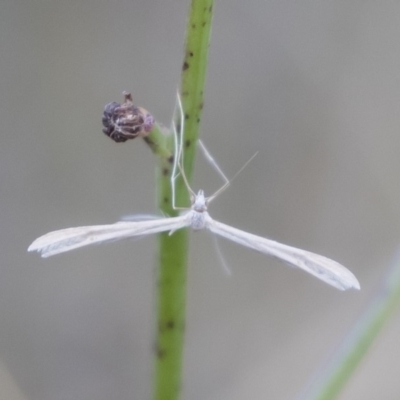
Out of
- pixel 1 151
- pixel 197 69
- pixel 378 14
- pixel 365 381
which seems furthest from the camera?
pixel 1 151

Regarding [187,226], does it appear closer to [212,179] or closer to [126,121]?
[126,121]

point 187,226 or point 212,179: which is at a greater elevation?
Answer: point 212,179

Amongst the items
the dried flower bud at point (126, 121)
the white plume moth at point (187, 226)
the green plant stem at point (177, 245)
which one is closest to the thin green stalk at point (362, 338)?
the white plume moth at point (187, 226)

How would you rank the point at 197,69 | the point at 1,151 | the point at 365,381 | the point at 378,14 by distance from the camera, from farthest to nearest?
1. the point at 1,151
2. the point at 378,14
3. the point at 365,381
4. the point at 197,69

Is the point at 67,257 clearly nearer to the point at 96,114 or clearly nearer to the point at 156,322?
the point at 96,114

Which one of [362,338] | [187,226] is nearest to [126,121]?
[187,226]

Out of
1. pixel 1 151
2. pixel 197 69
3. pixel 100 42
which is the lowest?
pixel 197 69

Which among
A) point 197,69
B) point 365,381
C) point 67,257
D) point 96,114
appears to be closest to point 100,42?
point 96,114
